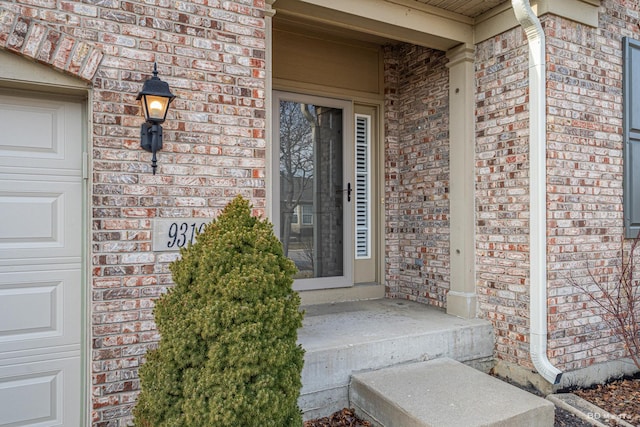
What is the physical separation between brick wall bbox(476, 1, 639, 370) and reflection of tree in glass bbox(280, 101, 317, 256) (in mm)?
1547

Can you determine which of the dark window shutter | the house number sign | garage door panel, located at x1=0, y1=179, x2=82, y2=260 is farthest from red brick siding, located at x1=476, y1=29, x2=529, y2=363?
garage door panel, located at x1=0, y1=179, x2=82, y2=260

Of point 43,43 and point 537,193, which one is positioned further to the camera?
point 537,193

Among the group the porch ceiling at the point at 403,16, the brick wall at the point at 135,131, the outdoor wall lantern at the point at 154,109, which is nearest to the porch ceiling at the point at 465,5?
the porch ceiling at the point at 403,16

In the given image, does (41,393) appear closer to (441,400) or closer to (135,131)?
(135,131)

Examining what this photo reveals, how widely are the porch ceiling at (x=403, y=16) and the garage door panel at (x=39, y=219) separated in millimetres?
1900

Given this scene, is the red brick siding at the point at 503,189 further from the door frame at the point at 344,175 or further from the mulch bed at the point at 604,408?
the door frame at the point at 344,175

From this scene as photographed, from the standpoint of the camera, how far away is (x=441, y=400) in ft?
8.34

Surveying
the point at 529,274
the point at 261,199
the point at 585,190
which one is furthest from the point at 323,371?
the point at 585,190

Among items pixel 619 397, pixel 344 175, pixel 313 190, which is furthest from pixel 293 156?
pixel 619 397

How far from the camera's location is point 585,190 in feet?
11.3

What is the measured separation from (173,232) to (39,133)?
35.0 inches

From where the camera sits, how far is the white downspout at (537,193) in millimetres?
3176

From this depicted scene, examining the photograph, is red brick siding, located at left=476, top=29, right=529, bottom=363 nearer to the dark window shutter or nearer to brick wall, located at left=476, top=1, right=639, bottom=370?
brick wall, located at left=476, top=1, right=639, bottom=370

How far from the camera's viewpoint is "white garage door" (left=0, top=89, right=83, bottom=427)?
2.31m
